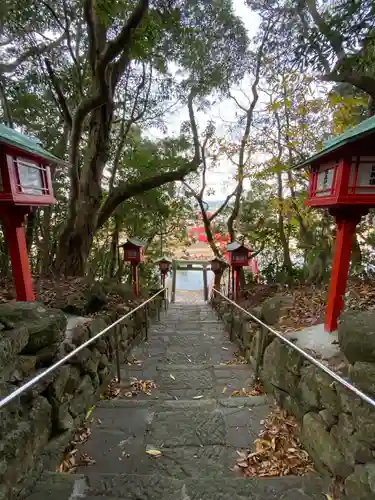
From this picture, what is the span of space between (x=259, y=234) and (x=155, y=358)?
19.7 ft

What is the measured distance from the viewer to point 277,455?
2422 mm

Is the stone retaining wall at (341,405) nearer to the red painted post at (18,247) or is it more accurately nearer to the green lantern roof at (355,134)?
the green lantern roof at (355,134)

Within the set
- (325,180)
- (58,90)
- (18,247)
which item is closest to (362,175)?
(325,180)

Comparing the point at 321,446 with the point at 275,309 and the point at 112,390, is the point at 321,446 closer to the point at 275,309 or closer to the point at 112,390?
the point at 275,309

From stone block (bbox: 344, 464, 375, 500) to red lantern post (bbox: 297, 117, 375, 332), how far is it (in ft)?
4.87

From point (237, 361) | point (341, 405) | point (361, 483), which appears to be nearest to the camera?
point (361, 483)

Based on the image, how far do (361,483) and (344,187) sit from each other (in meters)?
2.28

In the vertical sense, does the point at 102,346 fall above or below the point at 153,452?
above

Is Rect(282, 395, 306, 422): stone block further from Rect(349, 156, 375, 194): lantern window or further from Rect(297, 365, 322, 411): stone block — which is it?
Rect(349, 156, 375, 194): lantern window

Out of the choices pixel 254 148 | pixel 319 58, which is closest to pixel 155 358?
pixel 319 58

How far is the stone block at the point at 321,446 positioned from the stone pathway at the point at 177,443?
16 centimetres

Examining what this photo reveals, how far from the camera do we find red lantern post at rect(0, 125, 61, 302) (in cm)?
297

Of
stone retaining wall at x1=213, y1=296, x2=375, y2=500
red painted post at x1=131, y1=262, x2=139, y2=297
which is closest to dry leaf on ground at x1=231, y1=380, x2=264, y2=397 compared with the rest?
stone retaining wall at x1=213, y1=296, x2=375, y2=500

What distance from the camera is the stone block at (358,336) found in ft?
6.75
